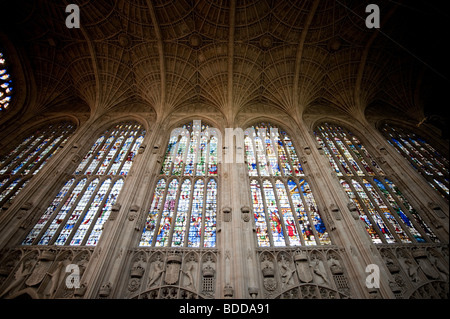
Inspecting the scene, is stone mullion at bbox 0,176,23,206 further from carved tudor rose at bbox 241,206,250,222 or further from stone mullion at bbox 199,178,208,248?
carved tudor rose at bbox 241,206,250,222

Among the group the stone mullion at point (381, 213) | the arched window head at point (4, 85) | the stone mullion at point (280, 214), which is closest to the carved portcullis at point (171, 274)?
the stone mullion at point (280, 214)

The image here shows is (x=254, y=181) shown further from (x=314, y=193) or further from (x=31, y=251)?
(x=31, y=251)

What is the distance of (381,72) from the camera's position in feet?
51.6

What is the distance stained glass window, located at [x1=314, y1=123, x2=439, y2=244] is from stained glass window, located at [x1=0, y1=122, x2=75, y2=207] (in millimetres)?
16331

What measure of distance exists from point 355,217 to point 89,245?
10.9 m

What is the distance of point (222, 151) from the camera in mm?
12539

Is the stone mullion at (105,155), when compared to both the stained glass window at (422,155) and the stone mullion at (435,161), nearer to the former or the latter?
the stained glass window at (422,155)

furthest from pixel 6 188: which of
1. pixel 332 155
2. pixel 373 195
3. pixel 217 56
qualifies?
pixel 373 195

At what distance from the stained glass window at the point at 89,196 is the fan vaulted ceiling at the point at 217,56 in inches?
132

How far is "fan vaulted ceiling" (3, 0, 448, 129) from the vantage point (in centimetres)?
1351

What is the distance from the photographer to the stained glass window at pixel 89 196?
346 inches

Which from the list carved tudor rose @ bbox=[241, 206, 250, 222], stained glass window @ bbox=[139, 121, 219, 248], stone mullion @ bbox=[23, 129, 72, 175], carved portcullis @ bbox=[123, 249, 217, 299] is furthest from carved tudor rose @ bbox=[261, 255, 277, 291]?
stone mullion @ bbox=[23, 129, 72, 175]

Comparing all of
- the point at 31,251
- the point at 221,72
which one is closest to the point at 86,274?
the point at 31,251

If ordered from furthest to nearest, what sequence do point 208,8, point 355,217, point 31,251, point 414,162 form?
point 208,8, point 414,162, point 355,217, point 31,251
